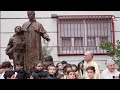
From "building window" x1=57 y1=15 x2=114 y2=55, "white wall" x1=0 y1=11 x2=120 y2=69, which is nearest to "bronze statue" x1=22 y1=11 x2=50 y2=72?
"white wall" x1=0 y1=11 x2=120 y2=69

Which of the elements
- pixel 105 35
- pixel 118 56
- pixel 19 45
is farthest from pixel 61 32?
pixel 19 45

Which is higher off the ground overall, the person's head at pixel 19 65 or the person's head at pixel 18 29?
the person's head at pixel 18 29

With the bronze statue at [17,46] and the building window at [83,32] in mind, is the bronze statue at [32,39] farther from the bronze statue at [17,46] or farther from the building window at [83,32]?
the building window at [83,32]

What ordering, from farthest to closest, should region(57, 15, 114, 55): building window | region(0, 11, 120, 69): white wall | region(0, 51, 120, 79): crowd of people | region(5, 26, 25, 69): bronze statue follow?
region(57, 15, 114, 55): building window < region(0, 11, 120, 69): white wall < region(5, 26, 25, 69): bronze statue < region(0, 51, 120, 79): crowd of people

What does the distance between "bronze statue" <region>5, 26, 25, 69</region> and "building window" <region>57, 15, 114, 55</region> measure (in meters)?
5.73

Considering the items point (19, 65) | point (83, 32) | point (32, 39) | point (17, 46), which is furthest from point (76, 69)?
point (83, 32)

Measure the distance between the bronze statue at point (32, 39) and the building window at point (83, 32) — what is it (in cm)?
587

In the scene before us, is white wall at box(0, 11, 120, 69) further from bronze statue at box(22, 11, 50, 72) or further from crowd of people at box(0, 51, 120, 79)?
crowd of people at box(0, 51, 120, 79)

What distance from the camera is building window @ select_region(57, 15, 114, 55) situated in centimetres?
1403

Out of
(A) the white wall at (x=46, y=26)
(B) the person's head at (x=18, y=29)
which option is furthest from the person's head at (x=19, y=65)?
(A) the white wall at (x=46, y=26)

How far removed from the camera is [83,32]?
14273 millimetres

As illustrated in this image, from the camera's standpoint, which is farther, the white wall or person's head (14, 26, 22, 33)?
the white wall

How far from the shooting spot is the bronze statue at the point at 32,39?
26.1ft
